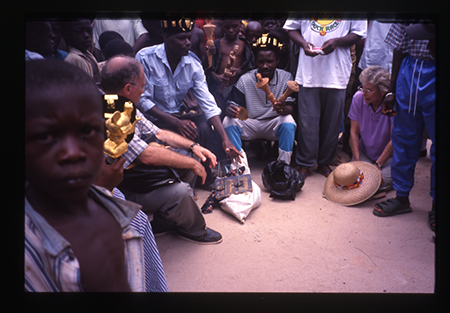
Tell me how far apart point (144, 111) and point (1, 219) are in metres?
0.89

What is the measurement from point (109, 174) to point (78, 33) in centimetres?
72

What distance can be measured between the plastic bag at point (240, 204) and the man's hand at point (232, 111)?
573mm

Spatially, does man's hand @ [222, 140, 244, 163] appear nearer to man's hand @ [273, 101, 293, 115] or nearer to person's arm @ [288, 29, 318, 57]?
man's hand @ [273, 101, 293, 115]

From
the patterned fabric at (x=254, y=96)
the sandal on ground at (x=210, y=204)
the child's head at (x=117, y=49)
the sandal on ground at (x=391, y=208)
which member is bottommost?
the sandal on ground at (x=210, y=204)

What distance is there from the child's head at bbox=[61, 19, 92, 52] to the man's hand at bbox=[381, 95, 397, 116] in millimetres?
1948

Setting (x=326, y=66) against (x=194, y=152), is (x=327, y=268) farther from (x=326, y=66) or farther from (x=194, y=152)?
(x=326, y=66)

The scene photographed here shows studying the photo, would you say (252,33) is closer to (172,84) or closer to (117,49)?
(172,84)

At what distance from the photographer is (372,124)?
262 cm

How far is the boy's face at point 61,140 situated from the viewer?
4.01ft

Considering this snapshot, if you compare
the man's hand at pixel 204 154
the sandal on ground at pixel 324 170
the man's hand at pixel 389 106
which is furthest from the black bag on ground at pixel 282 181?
the man's hand at pixel 389 106

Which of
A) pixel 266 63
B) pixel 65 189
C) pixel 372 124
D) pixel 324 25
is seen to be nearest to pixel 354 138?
pixel 372 124

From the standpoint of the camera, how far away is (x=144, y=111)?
1940 mm

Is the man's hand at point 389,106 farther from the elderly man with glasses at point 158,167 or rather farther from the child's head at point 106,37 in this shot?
the child's head at point 106,37

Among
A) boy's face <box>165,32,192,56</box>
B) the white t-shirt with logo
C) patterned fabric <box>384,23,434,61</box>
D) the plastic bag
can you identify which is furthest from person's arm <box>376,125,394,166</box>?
boy's face <box>165,32,192,56</box>
